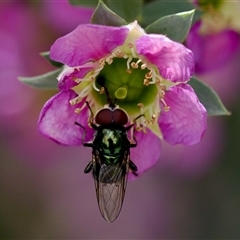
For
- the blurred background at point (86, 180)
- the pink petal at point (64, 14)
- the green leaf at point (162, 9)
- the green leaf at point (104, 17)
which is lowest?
the blurred background at point (86, 180)

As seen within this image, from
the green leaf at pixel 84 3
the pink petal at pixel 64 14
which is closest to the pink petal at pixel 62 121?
the green leaf at pixel 84 3

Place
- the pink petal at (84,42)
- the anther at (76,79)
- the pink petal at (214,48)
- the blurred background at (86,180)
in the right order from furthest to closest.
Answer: the blurred background at (86,180)
the pink petal at (214,48)
the anther at (76,79)
the pink petal at (84,42)

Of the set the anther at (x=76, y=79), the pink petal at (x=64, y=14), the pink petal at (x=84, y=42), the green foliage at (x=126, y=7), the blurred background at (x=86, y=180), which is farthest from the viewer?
the blurred background at (x=86, y=180)

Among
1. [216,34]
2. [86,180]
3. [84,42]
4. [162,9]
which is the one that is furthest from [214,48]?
[86,180]

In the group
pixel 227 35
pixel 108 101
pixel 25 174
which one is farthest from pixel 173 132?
pixel 25 174

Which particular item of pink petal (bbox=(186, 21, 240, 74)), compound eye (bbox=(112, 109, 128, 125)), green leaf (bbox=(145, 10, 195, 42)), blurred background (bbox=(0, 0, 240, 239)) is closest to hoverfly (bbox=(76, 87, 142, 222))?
compound eye (bbox=(112, 109, 128, 125))

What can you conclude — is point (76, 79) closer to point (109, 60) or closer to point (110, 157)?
point (109, 60)

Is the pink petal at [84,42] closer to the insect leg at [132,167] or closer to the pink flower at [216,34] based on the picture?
the insect leg at [132,167]
